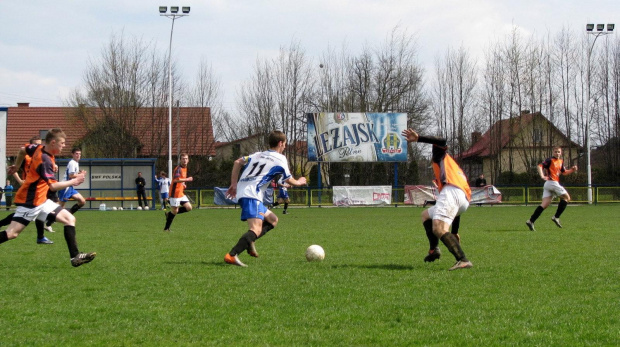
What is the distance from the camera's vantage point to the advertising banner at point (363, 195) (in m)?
35.4

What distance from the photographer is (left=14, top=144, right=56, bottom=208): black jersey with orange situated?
8039mm

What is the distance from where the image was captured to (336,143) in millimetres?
37281

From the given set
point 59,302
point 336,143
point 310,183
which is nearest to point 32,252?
point 59,302

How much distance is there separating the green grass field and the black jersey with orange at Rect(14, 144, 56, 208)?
33.2 inches

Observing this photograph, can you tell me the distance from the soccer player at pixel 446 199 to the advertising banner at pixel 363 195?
2684 centimetres

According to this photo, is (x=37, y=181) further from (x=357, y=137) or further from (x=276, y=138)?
(x=357, y=137)

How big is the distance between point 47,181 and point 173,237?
5.75 meters

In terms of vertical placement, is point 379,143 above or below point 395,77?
below

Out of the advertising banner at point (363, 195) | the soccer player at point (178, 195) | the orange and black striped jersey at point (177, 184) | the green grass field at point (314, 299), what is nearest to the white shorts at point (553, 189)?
the green grass field at point (314, 299)

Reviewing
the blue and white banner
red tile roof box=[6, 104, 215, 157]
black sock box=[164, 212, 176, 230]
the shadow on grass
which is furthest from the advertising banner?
the shadow on grass

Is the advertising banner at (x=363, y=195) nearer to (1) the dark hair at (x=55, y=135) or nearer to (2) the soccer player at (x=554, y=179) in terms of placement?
(2) the soccer player at (x=554, y=179)

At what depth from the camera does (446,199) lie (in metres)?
8.11

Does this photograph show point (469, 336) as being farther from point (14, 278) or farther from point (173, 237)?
point (173, 237)

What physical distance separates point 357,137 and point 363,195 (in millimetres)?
3666
